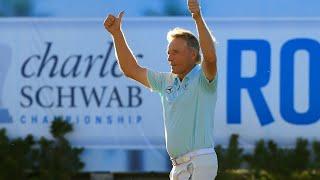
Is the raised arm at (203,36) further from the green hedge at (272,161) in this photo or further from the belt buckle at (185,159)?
the green hedge at (272,161)

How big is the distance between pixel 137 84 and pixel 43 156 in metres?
1.05

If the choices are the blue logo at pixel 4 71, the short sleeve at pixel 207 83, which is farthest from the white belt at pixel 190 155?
the blue logo at pixel 4 71

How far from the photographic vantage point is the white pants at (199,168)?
4.20 m

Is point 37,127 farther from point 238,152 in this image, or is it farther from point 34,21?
point 238,152

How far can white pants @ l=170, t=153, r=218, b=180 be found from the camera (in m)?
4.20

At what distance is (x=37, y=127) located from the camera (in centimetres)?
741

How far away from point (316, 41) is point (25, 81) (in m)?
2.60

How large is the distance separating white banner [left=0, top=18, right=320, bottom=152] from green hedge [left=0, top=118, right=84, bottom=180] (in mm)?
93

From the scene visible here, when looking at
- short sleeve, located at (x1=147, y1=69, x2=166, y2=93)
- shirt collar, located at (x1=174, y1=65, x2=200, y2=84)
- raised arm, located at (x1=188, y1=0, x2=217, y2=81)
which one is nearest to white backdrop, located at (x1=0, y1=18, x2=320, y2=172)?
short sleeve, located at (x1=147, y1=69, x2=166, y2=93)

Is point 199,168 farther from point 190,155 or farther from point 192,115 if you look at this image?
point 192,115

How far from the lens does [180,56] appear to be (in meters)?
4.26

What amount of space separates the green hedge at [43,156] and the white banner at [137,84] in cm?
9

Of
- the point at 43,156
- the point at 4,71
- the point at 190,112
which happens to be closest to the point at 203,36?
the point at 190,112

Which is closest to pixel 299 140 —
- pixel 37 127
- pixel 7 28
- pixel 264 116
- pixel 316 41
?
pixel 264 116
